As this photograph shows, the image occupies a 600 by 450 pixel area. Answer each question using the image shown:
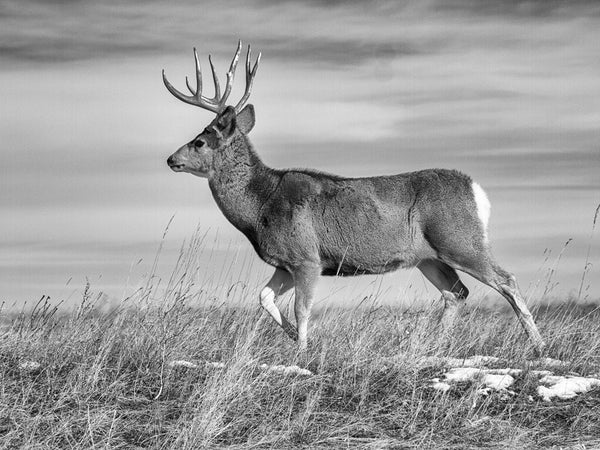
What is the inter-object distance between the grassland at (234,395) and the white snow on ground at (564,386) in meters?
0.09

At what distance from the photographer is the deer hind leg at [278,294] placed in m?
9.78

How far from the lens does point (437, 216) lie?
1022cm

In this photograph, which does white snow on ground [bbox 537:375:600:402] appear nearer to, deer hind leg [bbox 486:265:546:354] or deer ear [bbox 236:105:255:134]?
deer hind leg [bbox 486:265:546:354]

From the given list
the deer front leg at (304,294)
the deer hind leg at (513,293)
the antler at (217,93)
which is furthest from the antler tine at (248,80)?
the deer hind leg at (513,293)

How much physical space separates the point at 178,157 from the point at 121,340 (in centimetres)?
336

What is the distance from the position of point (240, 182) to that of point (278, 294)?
1.56m

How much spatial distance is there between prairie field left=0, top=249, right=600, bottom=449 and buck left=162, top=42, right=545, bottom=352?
46.1 inches

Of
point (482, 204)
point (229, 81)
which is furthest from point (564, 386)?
point (229, 81)

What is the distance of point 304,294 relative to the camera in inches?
383

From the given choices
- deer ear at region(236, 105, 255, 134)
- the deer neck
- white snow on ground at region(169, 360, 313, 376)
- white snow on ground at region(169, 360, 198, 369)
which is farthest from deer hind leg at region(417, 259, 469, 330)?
white snow on ground at region(169, 360, 198, 369)

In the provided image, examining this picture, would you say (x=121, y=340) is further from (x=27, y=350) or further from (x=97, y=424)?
(x=97, y=424)

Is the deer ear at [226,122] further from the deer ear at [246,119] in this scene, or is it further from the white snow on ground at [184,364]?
the white snow on ground at [184,364]

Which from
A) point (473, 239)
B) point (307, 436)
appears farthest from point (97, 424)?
point (473, 239)

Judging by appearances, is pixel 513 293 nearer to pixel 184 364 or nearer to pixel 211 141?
pixel 211 141
